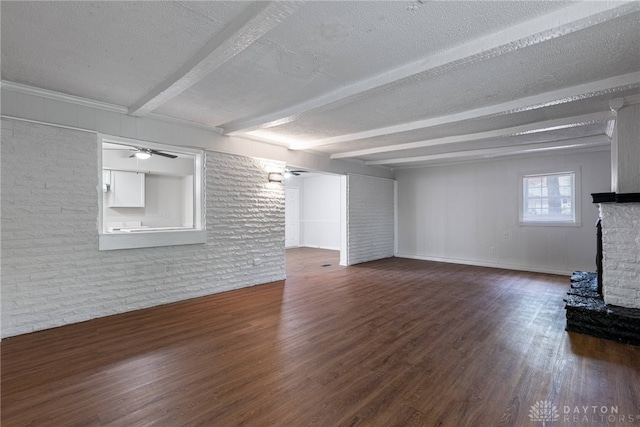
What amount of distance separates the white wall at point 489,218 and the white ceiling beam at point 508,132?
249 cm

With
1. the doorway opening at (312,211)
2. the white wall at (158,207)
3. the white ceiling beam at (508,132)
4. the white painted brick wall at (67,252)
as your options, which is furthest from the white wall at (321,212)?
the white painted brick wall at (67,252)

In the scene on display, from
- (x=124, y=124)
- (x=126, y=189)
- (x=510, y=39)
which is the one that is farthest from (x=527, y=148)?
(x=126, y=189)

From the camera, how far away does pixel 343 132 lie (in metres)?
4.76

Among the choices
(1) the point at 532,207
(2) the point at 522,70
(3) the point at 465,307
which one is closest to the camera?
(2) the point at 522,70

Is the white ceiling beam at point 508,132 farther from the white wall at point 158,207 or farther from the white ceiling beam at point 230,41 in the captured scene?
the white wall at point 158,207

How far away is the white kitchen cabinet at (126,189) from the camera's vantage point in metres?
6.27

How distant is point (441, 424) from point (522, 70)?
2.85 m

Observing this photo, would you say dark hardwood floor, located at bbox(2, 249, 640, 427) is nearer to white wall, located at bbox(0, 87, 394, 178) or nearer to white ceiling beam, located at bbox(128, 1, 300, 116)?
white wall, located at bbox(0, 87, 394, 178)

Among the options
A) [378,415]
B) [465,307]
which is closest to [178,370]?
[378,415]

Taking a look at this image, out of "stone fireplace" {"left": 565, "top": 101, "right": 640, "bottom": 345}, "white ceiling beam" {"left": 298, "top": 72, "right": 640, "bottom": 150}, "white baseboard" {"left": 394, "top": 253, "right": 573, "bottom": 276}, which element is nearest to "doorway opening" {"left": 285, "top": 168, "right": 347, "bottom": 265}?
"white baseboard" {"left": 394, "top": 253, "right": 573, "bottom": 276}

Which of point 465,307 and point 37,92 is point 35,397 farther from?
point 465,307

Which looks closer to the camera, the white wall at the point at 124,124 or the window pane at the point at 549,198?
the white wall at the point at 124,124

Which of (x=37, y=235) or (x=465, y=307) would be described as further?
(x=465, y=307)

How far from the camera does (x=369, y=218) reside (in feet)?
25.5
